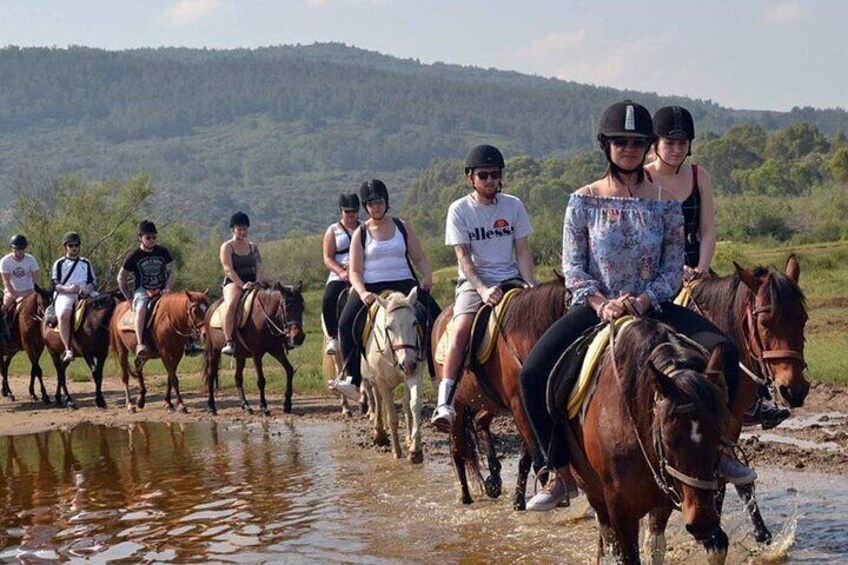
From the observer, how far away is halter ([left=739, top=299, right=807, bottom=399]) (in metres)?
7.05

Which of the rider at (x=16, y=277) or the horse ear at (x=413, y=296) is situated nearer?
the horse ear at (x=413, y=296)

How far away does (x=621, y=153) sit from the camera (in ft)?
20.4

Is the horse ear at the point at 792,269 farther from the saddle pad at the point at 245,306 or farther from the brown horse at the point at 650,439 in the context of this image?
the saddle pad at the point at 245,306

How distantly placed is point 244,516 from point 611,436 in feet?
15.8

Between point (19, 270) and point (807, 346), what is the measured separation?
1355 cm

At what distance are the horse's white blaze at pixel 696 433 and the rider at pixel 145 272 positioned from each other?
13.5 metres

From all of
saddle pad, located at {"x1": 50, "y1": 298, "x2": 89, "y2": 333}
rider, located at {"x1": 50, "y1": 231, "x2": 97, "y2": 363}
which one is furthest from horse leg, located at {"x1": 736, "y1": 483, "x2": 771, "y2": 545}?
saddle pad, located at {"x1": 50, "y1": 298, "x2": 89, "y2": 333}

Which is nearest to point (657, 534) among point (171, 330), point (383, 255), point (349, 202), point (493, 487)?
point (493, 487)

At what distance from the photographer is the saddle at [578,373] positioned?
5887 mm

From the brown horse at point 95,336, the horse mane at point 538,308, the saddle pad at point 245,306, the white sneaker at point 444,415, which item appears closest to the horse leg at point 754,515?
the horse mane at point 538,308

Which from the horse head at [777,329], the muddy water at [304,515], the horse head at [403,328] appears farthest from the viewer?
the horse head at [403,328]

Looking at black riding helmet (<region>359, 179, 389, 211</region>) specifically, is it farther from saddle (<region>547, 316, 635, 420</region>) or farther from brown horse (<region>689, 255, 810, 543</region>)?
saddle (<region>547, 316, 635, 420</region>)

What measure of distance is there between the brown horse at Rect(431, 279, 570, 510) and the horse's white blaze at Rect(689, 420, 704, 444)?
7.20ft

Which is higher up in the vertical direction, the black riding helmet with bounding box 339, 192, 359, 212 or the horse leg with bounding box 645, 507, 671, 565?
the black riding helmet with bounding box 339, 192, 359, 212
